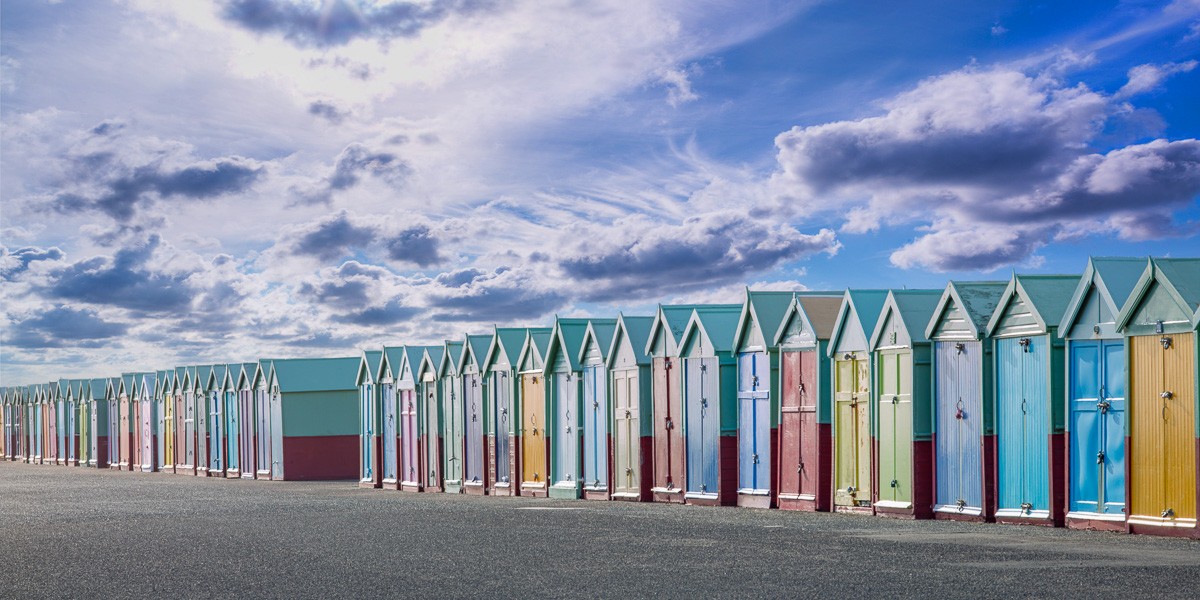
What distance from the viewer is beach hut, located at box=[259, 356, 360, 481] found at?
51438mm

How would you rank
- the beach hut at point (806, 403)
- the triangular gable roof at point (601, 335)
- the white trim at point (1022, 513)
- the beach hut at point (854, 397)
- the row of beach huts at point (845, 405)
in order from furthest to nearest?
1. the triangular gable roof at point (601, 335)
2. the beach hut at point (806, 403)
3. the beach hut at point (854, 397)
4. the white trim at point (1022, 513)
5. the row of beach huts at point (845, 405)

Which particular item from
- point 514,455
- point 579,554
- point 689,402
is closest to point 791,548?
point 579,554

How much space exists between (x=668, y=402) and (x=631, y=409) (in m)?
1.38

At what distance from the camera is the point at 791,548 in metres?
17.3

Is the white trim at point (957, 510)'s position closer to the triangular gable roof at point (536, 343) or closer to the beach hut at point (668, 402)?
the beach hut at point (668, 402)

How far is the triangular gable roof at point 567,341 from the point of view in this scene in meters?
33.8

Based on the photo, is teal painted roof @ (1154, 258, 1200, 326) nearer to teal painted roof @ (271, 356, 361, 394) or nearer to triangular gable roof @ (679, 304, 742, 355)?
triangular gable roof @ (679, 304, 742, 355)

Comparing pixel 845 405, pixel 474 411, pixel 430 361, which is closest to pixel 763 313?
pixel 845 405

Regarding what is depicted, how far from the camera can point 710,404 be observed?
2889cm

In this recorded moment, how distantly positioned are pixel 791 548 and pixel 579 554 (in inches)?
95.2

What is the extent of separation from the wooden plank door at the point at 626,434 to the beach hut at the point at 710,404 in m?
1.85

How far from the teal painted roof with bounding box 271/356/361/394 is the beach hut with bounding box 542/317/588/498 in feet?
57.3

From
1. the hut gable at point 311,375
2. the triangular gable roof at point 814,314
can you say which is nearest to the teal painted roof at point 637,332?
the triangular gable roof at point 814,314

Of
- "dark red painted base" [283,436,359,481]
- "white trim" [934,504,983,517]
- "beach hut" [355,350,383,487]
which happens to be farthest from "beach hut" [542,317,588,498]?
"dark red painted base" [283,436,359,481]
